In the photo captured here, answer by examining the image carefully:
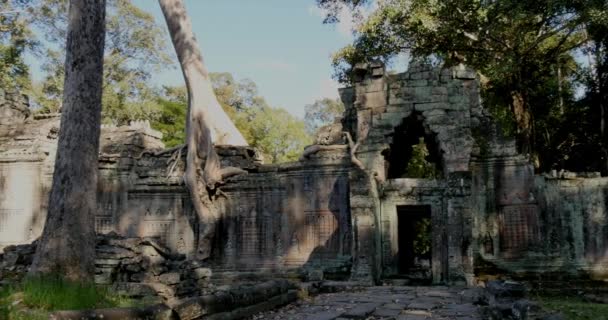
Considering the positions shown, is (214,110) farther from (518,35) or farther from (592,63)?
(592,63)

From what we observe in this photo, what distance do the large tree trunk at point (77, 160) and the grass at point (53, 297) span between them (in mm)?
521

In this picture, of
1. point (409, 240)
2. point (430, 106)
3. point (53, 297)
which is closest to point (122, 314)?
point (53, 297)

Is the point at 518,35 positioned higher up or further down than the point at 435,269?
higher up

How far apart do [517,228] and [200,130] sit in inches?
330

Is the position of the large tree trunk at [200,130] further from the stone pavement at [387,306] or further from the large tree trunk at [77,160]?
the large tree trunk at [77,160]

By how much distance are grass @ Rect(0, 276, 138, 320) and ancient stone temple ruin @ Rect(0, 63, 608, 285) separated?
639 cm

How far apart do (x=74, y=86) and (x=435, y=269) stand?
769cm

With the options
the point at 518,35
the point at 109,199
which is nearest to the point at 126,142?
the point at 109,199

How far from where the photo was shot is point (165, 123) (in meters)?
33.4

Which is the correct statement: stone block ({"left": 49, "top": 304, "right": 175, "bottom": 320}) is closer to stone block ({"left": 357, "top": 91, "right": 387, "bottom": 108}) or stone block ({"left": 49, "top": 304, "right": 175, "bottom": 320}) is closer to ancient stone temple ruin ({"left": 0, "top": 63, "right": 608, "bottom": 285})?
ancient stone temple ruin ({"left": 0, "top": 63, "right": 608, "bottom": 285})

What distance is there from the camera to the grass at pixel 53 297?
17.2ft

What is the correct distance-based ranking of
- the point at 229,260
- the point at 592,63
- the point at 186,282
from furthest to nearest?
the point at 592,63, the point at 229,260, the point at 186,282

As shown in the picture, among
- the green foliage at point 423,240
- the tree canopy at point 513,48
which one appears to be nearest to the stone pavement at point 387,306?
the tree canopy at point 513,48

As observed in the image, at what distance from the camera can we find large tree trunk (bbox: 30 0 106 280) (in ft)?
22.8
